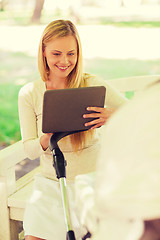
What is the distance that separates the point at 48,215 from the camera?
172cm

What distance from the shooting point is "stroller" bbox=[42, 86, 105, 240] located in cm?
138

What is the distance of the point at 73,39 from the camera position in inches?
71.7

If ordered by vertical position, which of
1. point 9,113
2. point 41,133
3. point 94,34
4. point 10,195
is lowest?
point 9,113

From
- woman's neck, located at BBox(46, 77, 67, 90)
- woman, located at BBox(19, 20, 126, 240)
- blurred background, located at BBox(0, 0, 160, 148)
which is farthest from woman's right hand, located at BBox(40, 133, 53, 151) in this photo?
blurred background, located at BBox(0, 0, 160, 148)

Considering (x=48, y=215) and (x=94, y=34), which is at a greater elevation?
(x=94, y=34)

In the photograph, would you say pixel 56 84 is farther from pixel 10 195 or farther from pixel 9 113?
pixel 9 113

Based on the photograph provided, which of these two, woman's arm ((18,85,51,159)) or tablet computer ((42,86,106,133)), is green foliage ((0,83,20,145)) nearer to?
woman's arm ((18,85,51,159))

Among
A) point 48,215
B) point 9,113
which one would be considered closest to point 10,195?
point 48,215

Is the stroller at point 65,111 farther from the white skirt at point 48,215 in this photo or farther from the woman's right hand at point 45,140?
the white skirt at point 48,215

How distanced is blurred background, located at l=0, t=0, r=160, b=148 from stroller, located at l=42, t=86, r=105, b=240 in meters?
4.68

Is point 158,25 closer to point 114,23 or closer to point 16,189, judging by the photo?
point 114,23

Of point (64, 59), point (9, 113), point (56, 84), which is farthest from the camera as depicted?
point (9, 113)

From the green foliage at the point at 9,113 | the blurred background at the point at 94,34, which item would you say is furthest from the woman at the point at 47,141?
the blurred background at the point at 94,34

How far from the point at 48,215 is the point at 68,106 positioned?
1.90 feet
